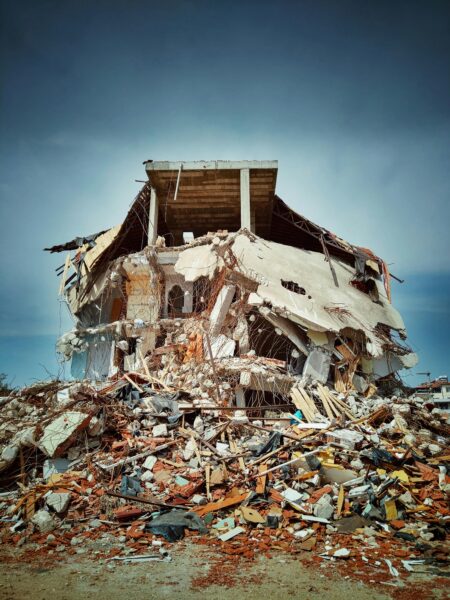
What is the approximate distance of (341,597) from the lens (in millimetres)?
3197

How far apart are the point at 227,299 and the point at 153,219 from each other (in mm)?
5664

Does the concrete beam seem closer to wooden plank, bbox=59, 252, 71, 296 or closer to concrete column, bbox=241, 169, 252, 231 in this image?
concrete column, bbox=241, 169, 252, 231

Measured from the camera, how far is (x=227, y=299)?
11227 mm

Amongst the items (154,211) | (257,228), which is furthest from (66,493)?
(257,228)

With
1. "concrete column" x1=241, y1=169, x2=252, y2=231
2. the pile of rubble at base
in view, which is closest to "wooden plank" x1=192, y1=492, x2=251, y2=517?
the pile of rubble at base

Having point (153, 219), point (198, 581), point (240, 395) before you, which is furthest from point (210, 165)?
point (198, 581)

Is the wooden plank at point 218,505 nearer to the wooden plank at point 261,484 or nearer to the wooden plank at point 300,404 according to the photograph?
the wooden plank at point 261,484

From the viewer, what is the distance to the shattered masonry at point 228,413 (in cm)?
470

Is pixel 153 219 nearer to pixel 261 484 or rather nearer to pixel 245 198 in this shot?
pixel 245 198

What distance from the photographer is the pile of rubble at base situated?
14.7 ft

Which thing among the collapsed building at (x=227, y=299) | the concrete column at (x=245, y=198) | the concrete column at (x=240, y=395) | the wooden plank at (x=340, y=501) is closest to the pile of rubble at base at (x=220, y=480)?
the wooden plank at (x=340, y=501)

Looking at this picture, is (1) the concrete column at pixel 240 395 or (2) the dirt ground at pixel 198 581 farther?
(1) the concrete column at pixel 240 395

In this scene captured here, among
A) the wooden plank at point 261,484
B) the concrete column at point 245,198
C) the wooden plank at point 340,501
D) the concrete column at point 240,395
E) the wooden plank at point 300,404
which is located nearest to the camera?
the wooden plank at point 340,501

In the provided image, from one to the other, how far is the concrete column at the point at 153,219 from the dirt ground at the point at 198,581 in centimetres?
1165
